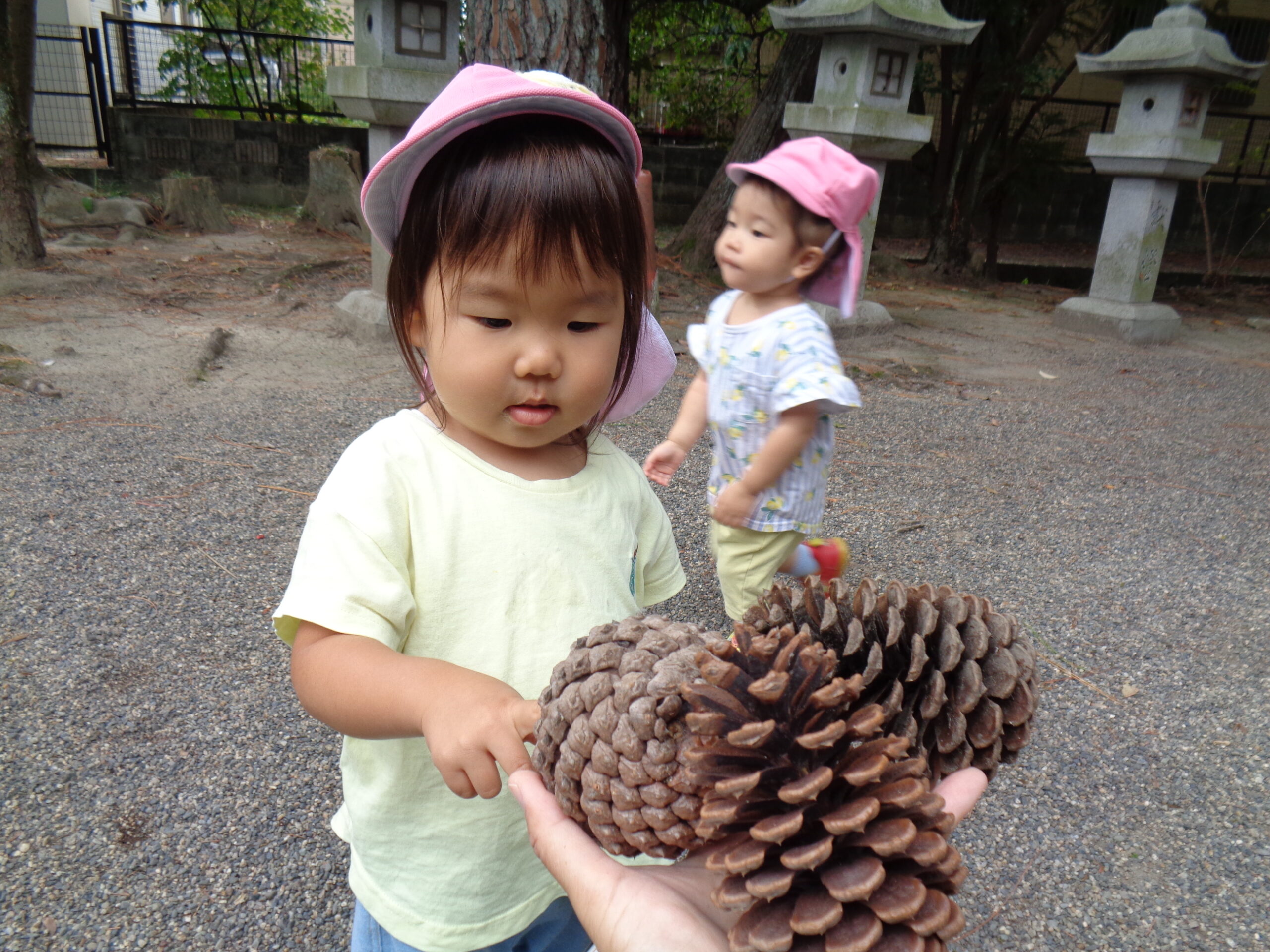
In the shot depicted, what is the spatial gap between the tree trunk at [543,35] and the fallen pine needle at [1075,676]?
11.7 ft

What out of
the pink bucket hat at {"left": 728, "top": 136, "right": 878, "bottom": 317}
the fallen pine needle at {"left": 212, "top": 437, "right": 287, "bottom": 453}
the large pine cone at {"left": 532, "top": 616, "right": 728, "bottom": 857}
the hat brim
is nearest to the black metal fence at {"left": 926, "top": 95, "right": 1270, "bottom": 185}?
the pink bucket hat at {"left": 728, "top": 136, "right": 878, "bottom": 317}

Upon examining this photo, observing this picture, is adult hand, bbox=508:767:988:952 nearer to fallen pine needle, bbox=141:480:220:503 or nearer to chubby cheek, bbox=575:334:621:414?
chubby cheek, bbox=575:334:621:414

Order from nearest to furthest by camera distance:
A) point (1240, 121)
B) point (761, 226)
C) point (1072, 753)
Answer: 1. point (1072, 753)
2. point (761, 226)
3. point (1240, 121)

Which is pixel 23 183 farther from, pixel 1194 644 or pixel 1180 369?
pixel 1180 369

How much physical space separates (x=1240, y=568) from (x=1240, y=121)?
14247 mm

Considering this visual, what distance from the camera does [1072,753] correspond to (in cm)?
227

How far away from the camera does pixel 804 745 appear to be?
0.71 m

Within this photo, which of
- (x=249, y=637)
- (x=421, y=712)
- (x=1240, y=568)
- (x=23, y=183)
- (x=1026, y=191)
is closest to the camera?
(x=421, y=712)

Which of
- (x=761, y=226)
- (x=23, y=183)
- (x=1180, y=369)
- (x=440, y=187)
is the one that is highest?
(x=440, y=187)

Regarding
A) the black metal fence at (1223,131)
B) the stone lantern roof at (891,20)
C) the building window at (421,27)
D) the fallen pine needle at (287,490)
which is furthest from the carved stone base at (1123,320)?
the fallen pine needle at (287,490)

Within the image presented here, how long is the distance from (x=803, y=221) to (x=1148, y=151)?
5796 mm

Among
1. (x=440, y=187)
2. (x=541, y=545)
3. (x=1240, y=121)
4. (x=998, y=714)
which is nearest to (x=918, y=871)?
(x=998, y=714)

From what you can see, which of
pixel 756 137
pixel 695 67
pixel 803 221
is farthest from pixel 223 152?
pixel 803 221

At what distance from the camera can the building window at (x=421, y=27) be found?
5.09 metres
